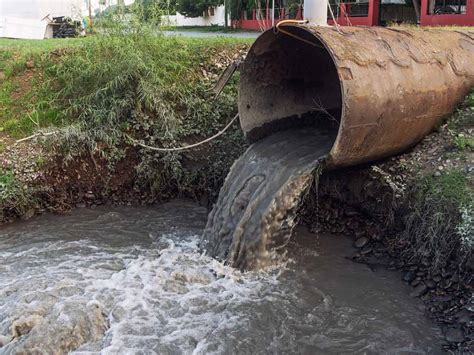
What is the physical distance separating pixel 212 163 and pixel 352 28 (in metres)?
2.73

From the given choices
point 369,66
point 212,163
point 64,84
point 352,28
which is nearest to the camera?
point 369,66

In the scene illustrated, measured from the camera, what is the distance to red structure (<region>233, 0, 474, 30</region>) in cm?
1573

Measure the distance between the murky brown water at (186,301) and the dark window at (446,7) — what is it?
13191 mm

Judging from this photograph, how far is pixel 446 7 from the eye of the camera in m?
16.7

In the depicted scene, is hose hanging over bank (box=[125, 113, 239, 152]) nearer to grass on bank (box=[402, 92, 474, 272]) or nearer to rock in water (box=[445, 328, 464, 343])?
grass on bank (box=[402, 92, 474, 272])

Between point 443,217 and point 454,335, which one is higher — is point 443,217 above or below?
above

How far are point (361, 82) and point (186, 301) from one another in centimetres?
263

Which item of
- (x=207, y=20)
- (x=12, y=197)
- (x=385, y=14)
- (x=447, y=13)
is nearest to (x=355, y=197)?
(x=12, y=197)

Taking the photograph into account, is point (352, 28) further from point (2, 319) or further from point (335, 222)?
point (2, 319)

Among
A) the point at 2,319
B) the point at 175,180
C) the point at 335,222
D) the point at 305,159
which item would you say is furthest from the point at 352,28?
the point at 2,319

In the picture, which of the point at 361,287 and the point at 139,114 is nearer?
the point at 361,287

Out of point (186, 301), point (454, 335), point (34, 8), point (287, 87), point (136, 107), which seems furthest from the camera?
point (34, 8)

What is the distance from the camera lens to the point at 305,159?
18.3 ft

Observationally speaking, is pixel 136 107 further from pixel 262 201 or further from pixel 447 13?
pixel 447 13
